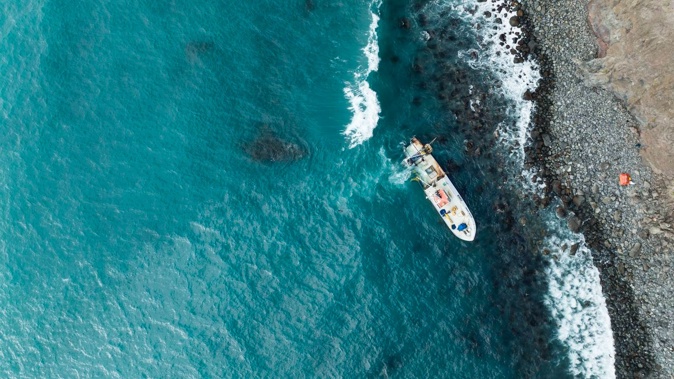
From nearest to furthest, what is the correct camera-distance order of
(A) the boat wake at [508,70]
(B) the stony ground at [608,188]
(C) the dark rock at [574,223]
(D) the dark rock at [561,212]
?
(B) the stony ground at [608,188]
(C) the dark rock at [574,223]
(D) the dark rock at [561,212]
(A) the boat wake at [508,70]

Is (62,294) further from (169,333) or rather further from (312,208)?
(312,208)

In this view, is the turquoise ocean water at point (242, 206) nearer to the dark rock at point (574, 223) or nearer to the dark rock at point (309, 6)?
the dark rock at point (309, 6)

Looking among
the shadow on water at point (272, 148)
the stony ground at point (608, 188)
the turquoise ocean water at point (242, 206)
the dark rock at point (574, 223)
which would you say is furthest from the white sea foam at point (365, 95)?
the dark rock at point (574, 223)

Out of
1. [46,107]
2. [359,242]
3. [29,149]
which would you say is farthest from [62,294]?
[359,242]

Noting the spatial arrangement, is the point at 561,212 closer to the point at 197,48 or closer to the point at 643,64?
the point at 643,64

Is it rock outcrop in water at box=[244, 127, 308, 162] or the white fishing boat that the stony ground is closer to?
the white fishing boat

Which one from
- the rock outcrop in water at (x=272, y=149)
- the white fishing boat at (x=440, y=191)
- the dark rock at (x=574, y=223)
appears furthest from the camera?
the rock outcrop in water at (x=272, y=149)

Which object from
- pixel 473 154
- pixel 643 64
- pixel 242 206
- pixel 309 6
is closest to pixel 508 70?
pixel 473 154
